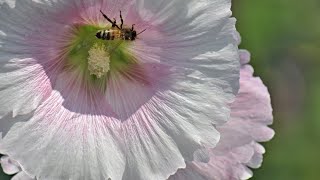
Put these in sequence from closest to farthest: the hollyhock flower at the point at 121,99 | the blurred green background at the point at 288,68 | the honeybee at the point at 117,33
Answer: the hollyhock flower at the point at 121,99 < the honeybee at the point at 117,33 < the blurred green background at the point at 288,68

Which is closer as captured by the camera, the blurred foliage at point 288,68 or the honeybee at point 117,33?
the honeybee at point 117,33

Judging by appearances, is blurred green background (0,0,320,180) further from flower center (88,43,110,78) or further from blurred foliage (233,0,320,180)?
flower center (88,43,110,78)

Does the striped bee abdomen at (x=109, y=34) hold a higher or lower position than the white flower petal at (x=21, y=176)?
higher

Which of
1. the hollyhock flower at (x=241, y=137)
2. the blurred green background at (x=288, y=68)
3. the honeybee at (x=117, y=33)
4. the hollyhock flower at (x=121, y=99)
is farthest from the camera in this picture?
the blurred green background at (x=288, y=68)

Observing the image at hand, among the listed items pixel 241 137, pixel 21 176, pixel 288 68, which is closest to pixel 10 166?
pixel 21 176

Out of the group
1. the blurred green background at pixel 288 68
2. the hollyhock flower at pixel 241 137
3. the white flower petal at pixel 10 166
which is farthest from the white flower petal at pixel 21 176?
the blurred green background at pixel 288 68

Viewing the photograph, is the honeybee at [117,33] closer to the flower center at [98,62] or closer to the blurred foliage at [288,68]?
the flower center at [98,62]

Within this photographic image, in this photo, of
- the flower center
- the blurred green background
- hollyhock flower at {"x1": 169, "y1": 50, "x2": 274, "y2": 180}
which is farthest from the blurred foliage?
the flower center

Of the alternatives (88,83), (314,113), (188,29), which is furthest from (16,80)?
(314,113)
